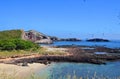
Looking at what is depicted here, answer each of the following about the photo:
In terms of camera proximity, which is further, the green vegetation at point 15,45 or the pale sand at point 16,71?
the green vegetation at point 15,45

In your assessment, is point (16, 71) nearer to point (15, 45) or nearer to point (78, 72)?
point (78, 72)

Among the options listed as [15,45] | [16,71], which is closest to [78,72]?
[15,45]

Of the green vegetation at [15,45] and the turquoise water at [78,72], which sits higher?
the green vegetation at [15,45]

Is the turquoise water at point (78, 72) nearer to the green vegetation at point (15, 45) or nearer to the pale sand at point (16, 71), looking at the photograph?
the pale sand at point (16, 71)

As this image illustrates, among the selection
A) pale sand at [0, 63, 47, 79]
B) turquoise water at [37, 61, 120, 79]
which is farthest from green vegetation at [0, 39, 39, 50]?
pale sand at [0, 63, 47, 79]

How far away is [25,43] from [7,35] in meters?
51.7

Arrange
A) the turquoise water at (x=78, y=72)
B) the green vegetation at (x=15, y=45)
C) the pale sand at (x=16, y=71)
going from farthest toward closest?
the green vegetation at (x=15, y=45)
the turquoise water at (x=78, y=72)
the pale sand at (x=16, y=71)

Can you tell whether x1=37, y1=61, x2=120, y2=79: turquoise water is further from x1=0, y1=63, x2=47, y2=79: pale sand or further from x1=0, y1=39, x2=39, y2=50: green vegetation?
x1=0, y1=39, x2=39, y2=50: green vegetation

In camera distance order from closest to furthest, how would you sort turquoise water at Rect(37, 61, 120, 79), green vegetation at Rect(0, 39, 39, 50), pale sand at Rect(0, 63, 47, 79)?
1. pale sand at Rect(0, 63, 47, 79)
2. turquoise water at Rect(37, 61, 120, 79)
3. green vegetation at Rect(0, 39, 39, 50)

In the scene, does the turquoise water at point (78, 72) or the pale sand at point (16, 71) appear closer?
the pale sand at point (16, 71)

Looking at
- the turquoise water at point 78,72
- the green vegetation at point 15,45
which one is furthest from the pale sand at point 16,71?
the green vegetation at point 15,45

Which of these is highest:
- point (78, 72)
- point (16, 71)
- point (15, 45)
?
point (16, 71)

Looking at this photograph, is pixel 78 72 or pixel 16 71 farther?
pixel 78 72

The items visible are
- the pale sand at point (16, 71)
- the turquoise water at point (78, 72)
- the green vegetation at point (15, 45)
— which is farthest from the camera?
the green vegetation at point (15, 45)
